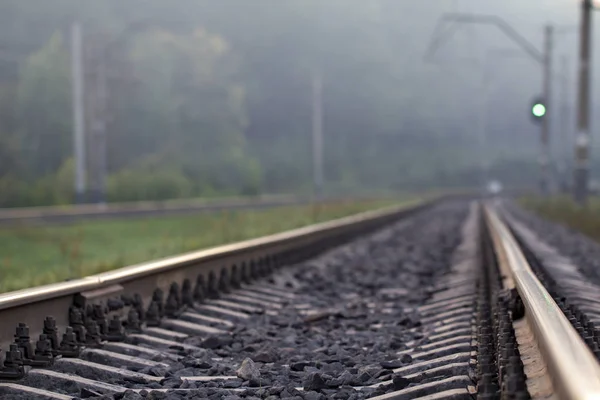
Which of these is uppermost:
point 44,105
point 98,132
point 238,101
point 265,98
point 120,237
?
point 265,98

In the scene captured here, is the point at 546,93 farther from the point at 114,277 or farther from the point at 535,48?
the point at 114,277

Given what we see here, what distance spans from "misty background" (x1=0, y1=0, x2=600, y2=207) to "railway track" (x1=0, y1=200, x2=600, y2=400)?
83.0 feet

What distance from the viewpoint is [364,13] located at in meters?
108

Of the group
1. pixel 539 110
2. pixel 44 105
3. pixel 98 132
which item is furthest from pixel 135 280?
pixel 44 105

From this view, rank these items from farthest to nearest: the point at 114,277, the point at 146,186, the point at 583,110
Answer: the point at 146,186 → the point at 583,110 → the point at 114,277

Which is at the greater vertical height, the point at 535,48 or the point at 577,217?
the point at 535,48

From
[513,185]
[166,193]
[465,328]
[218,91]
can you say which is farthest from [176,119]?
[465,328]

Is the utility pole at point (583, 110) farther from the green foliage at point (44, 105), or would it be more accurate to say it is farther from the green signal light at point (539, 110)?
the green foliage at point (44, 105)

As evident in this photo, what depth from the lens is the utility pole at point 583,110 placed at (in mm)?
25375

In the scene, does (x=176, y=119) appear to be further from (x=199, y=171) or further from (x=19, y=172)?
(x=19, y=172)

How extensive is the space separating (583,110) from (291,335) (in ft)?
67.5

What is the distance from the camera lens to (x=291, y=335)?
20.5 feet

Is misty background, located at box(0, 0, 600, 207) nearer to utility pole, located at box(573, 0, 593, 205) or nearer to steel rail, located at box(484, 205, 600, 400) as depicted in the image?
utility pole, located at box(573, 0, 593, 205)

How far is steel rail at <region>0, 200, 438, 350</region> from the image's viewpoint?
486 centimetres
